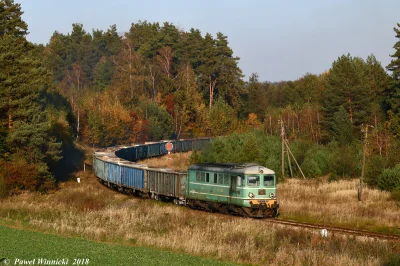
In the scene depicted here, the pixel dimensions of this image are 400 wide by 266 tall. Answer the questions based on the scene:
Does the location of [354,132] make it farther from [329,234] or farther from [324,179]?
[329,234]

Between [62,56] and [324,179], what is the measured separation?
115920 mm

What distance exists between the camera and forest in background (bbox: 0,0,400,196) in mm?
49969

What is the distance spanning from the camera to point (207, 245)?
24.1 meters

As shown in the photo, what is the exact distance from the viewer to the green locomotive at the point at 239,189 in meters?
30.6

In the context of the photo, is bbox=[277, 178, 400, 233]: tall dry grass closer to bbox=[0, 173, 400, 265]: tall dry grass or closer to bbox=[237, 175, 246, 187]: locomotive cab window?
bbox=[0, 173, 400, 265]: tall dry grass

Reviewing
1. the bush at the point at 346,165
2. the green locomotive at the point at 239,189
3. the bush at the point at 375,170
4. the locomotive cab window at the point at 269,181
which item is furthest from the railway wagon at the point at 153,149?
the locomotive cab window at the point at 269,181

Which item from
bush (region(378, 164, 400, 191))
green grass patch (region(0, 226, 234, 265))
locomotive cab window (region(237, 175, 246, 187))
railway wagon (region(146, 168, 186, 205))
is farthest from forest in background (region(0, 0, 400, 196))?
green grass patch (region(0, 226, 234, 265))

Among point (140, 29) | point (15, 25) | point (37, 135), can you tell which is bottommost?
point (37, 135)

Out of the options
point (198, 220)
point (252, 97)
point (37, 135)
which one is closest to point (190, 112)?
point (252, 97)

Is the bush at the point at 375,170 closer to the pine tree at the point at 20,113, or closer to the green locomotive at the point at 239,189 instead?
the green locomotive at the point at 239,189

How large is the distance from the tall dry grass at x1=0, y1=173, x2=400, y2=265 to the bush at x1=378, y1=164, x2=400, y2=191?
211 inches

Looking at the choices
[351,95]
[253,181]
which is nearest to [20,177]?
[253,181]

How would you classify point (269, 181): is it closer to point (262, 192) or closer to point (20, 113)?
point (262, 192)

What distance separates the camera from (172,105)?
10625 cm
